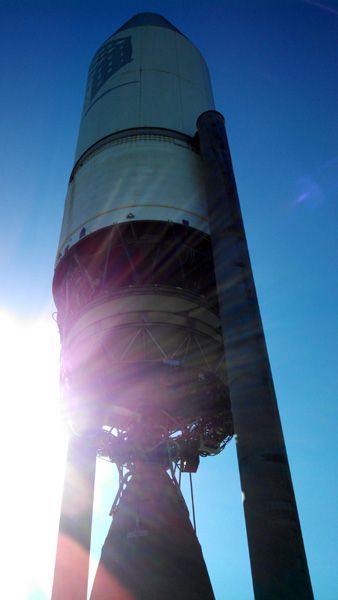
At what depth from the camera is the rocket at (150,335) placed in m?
10.3

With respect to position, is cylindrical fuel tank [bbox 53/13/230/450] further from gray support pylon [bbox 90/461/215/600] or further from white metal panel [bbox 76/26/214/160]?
gray support pylon [bbox 90/461/215/600]

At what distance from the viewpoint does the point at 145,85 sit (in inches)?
569

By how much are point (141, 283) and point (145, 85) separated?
6.95 metres

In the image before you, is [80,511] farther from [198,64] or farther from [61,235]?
[198,64]

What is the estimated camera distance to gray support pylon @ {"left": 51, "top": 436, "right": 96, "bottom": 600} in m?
11.2

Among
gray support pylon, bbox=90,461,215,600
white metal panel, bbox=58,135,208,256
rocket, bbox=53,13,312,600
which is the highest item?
white metal panel, bbox=58,135,208,256

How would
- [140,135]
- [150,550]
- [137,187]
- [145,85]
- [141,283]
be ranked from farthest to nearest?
1. [145,85]
2. [140,135]
3. [137,187]
4. [141,283]
5. [150,550]

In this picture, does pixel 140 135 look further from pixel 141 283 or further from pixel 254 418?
pixel 254 418

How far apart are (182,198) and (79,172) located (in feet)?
13.5

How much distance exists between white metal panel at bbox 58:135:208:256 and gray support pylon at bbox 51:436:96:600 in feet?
18.5

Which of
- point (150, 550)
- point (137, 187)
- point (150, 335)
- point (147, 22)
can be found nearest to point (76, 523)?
point (150, 550)

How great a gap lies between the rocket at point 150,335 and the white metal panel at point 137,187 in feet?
0.13

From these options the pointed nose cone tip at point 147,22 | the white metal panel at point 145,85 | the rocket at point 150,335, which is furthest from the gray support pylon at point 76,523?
the pointed nose cone tip at point 147,22

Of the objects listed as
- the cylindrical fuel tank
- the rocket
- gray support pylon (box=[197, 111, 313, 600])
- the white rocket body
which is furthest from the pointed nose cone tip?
gray support pylon (box=[197, 111, 313, 600])
